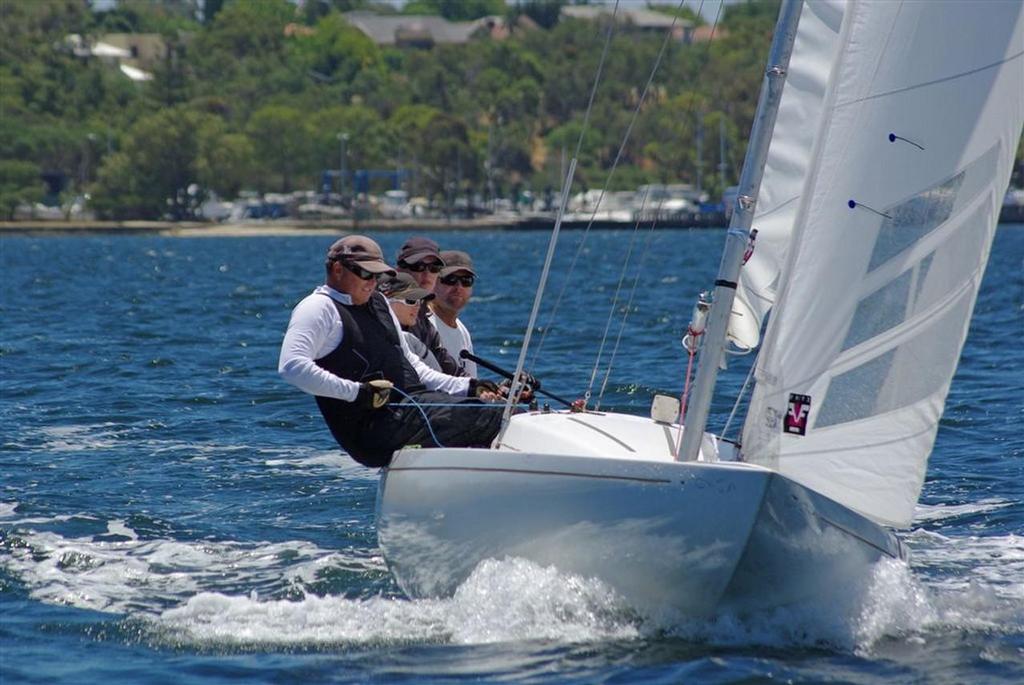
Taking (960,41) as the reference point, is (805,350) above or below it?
below

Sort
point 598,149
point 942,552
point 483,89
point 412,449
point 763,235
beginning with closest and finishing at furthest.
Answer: point 412,449, point 763,235, point 942,552, point 598,149, point 483,89

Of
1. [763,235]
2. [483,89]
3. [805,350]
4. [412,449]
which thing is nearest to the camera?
[805,350]

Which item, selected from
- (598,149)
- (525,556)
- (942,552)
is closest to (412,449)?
(525,556)

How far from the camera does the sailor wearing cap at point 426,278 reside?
8.95 meters

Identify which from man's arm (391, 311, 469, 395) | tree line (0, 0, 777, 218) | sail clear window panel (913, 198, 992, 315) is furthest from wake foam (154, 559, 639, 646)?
tree line (0, 0, 777, 218)

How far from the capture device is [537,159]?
144 m

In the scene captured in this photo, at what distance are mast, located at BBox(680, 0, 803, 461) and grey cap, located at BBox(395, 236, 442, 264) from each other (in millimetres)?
2346

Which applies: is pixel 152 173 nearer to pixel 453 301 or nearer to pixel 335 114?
pixel 335 114

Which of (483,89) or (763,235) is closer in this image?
(763,235)

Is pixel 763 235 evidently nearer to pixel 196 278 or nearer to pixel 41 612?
pixel 41 612

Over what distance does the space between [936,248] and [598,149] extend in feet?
436

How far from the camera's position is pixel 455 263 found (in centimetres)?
923

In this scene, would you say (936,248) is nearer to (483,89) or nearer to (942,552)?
(942,552)

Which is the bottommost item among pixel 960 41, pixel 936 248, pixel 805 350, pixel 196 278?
pixel 196 278
